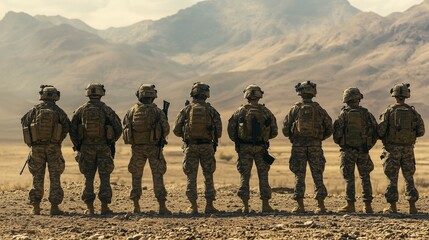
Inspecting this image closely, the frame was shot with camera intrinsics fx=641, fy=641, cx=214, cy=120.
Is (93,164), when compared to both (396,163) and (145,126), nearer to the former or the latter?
(145,126)

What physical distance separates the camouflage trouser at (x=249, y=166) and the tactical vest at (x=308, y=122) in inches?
32.5

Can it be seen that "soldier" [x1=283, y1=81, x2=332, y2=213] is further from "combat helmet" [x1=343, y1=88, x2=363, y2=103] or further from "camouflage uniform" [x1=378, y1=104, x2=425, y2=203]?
"camouflage uniform" [x1=378, y1=104, x2=425, y2=203]

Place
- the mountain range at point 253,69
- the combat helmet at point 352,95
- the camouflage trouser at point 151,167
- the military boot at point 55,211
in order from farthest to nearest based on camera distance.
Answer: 1. the mountain range at point 253,69
2. the combat helmet at point 352,95
3. the camouflage trouser at point 151,167
4. the military boot at point 55,211

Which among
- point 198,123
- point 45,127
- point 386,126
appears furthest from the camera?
point 386,126

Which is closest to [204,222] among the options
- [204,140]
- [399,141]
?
[204,140]

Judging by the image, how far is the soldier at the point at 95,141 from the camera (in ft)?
40.7

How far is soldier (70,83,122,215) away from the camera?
1240 centimetres

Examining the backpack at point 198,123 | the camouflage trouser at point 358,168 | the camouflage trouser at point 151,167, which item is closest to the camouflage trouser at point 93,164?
the camouflage trouser at point 151,167

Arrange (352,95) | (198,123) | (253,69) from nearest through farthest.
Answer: (198,123)
(352,95)
(253,69)

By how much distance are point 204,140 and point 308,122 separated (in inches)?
81.7

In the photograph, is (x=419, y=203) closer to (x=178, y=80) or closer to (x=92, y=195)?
(x=92, y=195)

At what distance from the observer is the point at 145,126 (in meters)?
12.4

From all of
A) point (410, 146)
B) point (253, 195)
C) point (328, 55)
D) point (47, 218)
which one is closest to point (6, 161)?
point (253, 195)

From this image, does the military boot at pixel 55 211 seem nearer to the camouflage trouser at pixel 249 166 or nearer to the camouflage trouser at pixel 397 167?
the camouflage trouser at pixel 249 166
